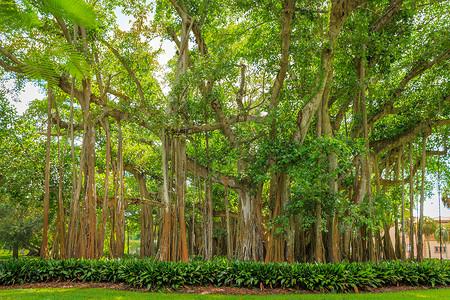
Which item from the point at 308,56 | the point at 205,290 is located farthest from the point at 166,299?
the point at 308,56

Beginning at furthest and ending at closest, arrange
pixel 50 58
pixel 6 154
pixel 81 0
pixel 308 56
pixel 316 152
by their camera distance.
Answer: pixel 6 154
pixel 308 56
pixel 316 152
pixel 50 58
pixel 81 0

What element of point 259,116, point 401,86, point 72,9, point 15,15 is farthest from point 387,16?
point 15,15

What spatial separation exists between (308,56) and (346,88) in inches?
65.4

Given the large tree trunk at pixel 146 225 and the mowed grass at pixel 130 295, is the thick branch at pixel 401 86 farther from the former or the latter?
the large tree trunk at pixel 146 225

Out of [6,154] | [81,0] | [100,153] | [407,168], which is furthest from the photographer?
[407,168]

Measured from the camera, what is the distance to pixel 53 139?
40.7 ft

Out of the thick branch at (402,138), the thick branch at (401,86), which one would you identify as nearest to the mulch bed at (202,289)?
the thick branch at (402,138)

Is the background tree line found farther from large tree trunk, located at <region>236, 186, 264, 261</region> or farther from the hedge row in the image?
the hedge row

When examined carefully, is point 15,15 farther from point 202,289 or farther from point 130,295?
point 202,289

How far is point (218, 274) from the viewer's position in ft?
22.4

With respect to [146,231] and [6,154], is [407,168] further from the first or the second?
[6,154]

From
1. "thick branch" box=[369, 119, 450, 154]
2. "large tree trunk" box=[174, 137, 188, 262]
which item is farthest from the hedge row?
"thick branch" box=[369, 119, 450, 154]

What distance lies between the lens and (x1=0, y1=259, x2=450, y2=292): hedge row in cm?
656

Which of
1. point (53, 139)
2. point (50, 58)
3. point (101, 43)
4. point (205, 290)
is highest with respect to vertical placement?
point (101, 43)
